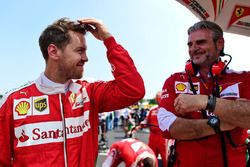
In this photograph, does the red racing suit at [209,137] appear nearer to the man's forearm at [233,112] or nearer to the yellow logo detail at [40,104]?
the man's forearm at [233,112]

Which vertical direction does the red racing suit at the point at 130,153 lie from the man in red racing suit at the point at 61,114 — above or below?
below

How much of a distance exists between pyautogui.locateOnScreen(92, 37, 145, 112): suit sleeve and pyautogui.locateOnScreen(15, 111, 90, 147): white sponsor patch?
0.77 feet

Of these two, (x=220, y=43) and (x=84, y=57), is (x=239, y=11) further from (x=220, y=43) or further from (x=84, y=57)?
Result: (x=84, y=57)

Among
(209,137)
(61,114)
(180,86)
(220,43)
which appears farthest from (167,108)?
(61,114)

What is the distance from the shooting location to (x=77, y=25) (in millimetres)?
1956

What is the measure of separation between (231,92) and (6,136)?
1.37 metres

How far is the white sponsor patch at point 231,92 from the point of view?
2066 mm

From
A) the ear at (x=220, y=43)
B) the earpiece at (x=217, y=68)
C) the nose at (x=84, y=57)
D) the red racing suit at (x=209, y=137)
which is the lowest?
the red racing suit at (x=209, y=137)

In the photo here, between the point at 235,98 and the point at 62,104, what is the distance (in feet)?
3.51

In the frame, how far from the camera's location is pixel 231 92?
2.07 metres

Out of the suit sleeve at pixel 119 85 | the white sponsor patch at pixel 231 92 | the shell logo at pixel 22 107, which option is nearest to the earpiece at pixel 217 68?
the white sponsor patch at pixel 231 92

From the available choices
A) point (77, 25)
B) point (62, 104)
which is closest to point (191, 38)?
point (77, 25)

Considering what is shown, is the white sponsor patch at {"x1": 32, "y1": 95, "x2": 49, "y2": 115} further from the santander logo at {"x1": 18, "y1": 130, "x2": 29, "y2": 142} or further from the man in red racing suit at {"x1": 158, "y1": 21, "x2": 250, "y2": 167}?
the man in red racing suit at {"x1": 158, "y1": 21, "x2": 250, "y2": 167}

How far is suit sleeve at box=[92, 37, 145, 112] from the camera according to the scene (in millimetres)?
1851
